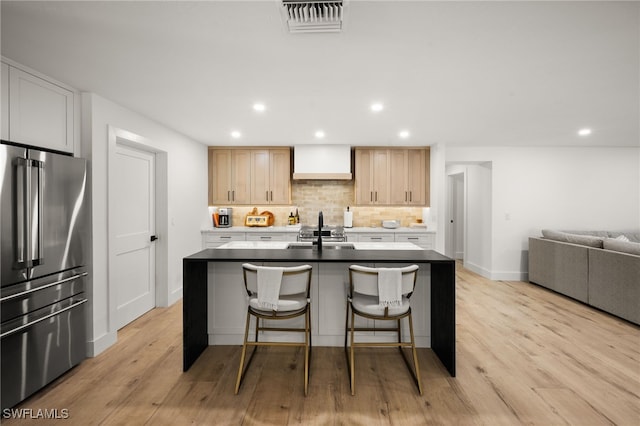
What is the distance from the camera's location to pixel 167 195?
3963 millimetres

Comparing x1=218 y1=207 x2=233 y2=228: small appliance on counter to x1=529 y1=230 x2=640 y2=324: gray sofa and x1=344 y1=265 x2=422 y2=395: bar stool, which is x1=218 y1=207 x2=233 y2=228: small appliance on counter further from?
A: x1=529 y1=230 x2=640 y2=324: gray sofa

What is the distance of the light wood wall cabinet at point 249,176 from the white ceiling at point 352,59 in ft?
5.74

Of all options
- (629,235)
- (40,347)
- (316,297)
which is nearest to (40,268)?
(40,347)

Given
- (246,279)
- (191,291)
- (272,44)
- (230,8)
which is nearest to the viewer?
(230,8)

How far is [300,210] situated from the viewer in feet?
18.7

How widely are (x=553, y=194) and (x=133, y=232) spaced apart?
670 cm

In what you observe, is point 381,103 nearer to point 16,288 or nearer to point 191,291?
point 191,291

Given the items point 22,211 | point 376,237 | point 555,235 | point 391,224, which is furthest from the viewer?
point 391,224

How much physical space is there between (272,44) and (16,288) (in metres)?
2.36

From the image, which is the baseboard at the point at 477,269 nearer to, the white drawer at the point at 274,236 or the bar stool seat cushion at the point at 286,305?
the white drawer at the point at 274,236

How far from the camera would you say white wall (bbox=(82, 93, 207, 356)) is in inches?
106

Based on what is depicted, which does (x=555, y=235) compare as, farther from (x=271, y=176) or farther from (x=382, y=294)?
(x=271, y=176)

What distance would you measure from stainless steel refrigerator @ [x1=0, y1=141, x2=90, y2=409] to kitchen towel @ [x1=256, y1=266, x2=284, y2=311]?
62.9 inches

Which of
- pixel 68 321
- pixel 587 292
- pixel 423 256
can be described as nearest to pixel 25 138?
pixel 68 321
